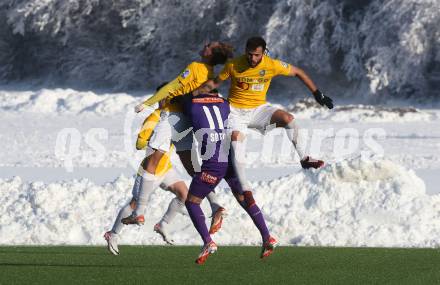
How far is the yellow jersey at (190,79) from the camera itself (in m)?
11.4

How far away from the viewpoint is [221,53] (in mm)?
11352

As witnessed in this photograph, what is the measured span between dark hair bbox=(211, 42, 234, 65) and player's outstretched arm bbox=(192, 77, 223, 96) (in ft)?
1.21

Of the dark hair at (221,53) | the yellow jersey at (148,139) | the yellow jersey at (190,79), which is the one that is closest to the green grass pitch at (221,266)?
the yellow jersey at (148,139)

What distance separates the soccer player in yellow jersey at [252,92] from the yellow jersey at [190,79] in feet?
0.75

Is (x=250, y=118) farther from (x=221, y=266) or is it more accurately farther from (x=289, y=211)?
(x=289, y=211)

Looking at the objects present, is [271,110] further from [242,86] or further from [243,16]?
[243,16]

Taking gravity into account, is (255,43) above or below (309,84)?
above

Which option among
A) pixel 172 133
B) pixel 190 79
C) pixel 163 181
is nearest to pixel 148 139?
pixel 172 133

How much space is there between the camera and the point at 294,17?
37.8 m

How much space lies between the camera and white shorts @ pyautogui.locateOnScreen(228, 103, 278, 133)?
37.8 ft

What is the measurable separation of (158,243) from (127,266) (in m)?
2.94

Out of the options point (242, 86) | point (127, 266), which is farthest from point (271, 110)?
point (127, 266)

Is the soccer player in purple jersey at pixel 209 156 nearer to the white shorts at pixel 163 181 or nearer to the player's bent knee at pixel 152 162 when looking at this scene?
the player's bent knee at pixel 152 162

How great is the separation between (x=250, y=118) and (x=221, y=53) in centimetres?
74
